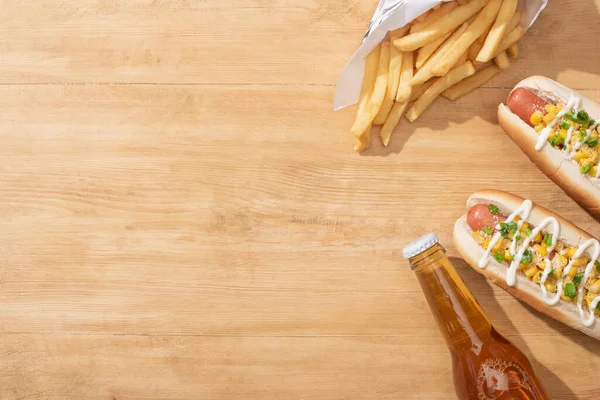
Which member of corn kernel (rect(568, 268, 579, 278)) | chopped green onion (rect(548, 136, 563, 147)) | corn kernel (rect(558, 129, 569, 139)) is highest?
corn kernel (rect(558, 129, 569, 139))

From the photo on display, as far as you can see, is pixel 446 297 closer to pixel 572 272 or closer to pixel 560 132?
pixel 572 272

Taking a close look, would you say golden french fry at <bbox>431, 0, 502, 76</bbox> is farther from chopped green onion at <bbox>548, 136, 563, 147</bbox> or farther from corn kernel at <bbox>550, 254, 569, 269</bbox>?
corn kernel at <bbox>550, 254, 569, 269</bbox>

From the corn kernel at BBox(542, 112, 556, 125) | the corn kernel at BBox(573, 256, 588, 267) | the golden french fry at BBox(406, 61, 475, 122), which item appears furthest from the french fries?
the corn kernel at BBox(573, 256, 588, 267)

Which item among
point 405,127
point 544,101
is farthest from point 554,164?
point 405,127

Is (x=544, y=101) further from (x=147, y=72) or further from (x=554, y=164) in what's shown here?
(x=147, y=72)

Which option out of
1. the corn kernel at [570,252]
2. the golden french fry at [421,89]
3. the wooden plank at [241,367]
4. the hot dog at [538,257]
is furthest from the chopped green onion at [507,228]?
the golden french fry at [421,89]
